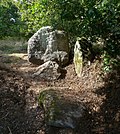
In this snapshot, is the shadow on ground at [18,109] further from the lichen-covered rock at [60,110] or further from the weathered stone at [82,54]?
the weathered stone at [82,54]

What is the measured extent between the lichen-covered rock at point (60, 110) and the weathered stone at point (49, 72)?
156cm

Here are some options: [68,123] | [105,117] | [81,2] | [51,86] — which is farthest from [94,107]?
[81,2]

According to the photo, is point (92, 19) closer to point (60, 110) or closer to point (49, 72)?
point (60, 110)

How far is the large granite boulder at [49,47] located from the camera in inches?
338

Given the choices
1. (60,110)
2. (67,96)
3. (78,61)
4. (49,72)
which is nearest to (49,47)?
(49,72)

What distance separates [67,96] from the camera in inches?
239

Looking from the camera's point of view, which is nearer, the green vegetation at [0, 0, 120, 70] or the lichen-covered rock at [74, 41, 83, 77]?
the green vegetation at [0, 0, 120, 70]

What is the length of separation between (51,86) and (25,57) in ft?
13.4

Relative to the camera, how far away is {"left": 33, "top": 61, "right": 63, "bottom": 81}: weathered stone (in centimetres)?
758

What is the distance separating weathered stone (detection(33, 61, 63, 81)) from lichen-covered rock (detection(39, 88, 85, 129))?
1557mm

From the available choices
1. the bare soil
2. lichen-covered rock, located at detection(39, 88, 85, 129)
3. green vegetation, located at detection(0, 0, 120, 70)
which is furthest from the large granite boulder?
lichen-covered rock, located at detection(39, 88, 85, 129)

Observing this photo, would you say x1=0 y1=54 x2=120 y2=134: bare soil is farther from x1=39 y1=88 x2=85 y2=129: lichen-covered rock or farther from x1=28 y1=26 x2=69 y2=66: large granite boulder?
x1=28 y1=26 x2=69 y2=66: large granite boulder

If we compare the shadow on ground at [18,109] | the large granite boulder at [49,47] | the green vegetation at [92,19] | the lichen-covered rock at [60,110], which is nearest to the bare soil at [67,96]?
the shadow on ground at [18,109]

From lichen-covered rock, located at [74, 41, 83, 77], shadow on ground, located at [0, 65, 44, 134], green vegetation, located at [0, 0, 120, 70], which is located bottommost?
shadow on ground, located at [0, 65, 44, 134]
